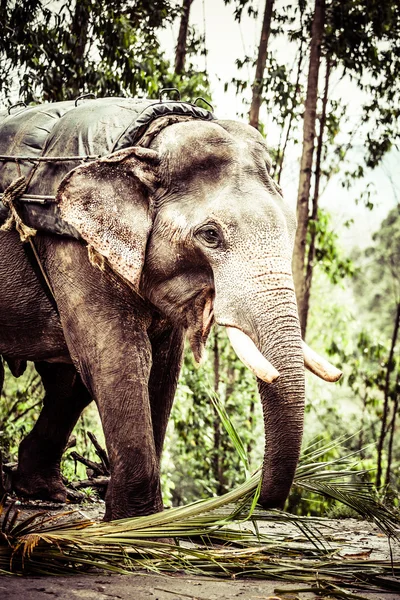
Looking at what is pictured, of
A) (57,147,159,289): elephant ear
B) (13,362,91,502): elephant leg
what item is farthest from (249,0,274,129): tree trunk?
(57,147,159,289): elephant ear

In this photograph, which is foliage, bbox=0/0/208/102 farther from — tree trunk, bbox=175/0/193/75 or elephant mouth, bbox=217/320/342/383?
elephant mouth, bbox=217/320/342/383

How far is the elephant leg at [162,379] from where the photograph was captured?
477 centimetres

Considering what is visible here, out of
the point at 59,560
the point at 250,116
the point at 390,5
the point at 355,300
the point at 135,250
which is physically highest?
the point at 390,5

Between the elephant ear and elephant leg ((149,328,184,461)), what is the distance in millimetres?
818

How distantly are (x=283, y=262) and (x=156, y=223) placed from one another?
716 mm

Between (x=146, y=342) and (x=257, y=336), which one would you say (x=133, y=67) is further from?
(x=257, y=336)

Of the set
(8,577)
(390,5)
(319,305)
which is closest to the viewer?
(8,577)

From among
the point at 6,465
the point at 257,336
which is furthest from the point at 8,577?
the point at 6,465

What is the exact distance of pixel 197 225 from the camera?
394cm

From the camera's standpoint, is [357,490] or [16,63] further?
[16,63]

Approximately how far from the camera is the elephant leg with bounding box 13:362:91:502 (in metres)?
5.69

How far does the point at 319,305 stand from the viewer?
18.5 m

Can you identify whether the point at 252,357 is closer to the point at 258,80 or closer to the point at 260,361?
the point at 260,361

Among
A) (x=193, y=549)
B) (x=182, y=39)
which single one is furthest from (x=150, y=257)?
(x=182, y=39)
